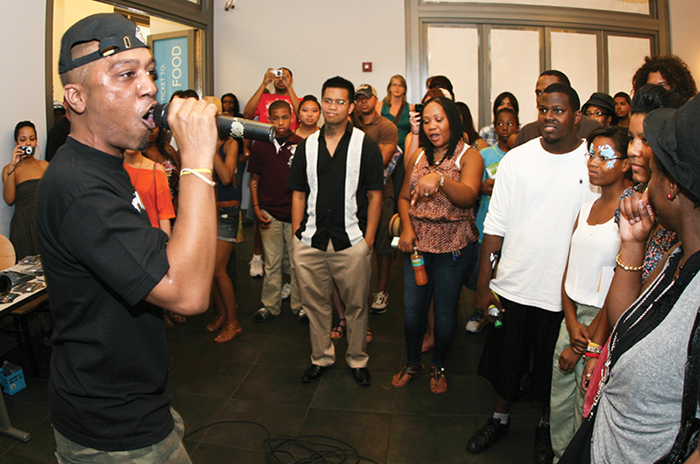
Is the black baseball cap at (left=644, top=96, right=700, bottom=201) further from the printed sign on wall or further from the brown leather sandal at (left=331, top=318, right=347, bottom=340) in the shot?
the printed sign on wall

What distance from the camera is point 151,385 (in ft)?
4.00

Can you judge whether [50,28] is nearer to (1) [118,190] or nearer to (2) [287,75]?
(2) [287,75]

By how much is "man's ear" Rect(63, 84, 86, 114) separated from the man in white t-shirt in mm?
1803

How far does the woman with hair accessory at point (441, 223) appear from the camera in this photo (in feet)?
8.84

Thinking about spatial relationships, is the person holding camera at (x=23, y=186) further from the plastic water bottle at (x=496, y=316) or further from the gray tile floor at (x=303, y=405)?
the plastic water bottle at (x=496, y=316)

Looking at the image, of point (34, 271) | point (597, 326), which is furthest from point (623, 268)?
point (34, 271)

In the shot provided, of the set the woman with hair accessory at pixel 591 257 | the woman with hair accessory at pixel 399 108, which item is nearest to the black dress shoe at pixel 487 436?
the woman with hair accessory at pixel 591 257

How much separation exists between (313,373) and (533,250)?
1607mm

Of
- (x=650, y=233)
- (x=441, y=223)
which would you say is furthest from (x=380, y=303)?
(x=650, y=233)

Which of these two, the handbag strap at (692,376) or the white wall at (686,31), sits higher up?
the white wall at (686,31)

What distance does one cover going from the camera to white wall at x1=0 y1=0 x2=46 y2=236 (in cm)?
384

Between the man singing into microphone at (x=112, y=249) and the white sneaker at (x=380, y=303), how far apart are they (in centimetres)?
298

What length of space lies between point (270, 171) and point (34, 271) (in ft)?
→ 5.85

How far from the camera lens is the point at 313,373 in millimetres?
3074
